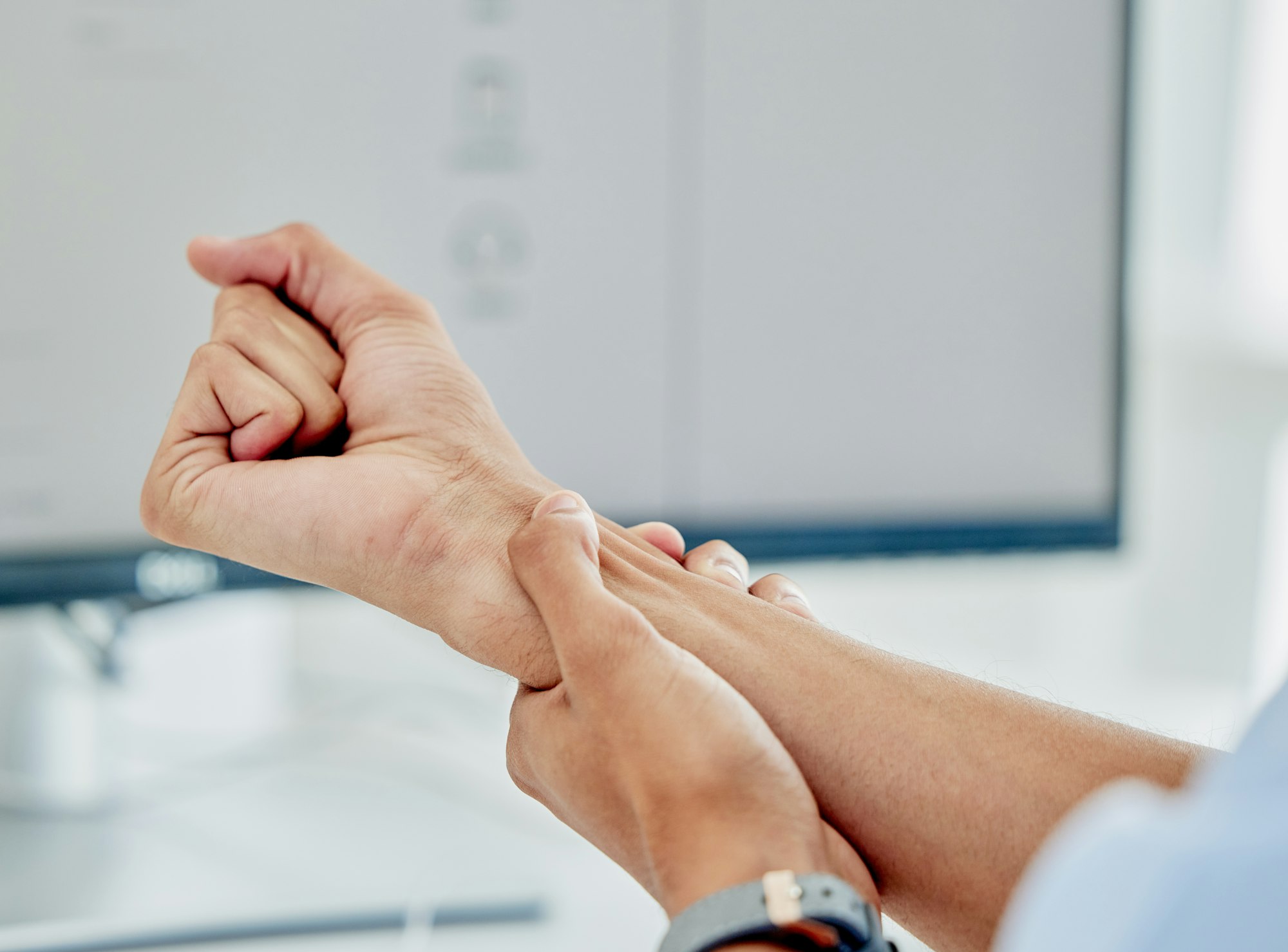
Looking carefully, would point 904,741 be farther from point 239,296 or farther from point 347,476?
point 239,296

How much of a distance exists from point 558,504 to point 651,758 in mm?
158

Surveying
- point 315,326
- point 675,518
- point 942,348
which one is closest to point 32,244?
point 315,326

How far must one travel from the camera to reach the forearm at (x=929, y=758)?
0.41m

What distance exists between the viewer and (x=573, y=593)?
432 millimetres

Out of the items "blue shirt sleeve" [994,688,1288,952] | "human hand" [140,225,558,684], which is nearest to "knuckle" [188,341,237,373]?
"human hand" [140,225,558,684]

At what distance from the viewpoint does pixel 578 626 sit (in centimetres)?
42

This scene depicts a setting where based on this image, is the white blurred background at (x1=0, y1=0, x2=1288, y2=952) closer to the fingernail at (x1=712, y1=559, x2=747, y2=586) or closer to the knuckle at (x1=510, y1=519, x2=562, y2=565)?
the fingernail at (x1=712, y1=559, x2=747, y2=586)

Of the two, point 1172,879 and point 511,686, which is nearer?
point 1172,879

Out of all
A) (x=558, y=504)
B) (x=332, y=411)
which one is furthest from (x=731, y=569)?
(x=332, y=411)

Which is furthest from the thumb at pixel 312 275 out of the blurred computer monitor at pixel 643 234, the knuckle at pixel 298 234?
the blurred computer monitor at pixel 643 234

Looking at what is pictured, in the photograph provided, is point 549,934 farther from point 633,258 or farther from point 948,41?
point 948,41

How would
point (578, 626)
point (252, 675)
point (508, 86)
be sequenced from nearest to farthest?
point (578, 626)
point (508, 86)
point (252, 675)

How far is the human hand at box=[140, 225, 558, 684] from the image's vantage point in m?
0.50

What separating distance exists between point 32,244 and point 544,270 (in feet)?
1.14
